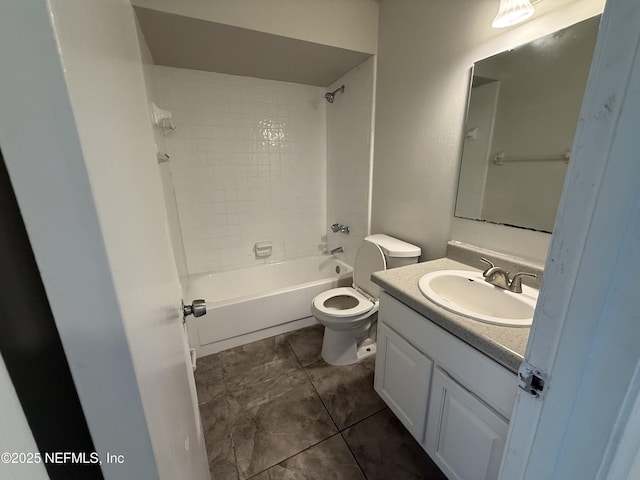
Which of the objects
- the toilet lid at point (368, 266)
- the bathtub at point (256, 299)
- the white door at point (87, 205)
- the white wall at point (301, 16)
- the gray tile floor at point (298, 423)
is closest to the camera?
the white door at point (87, 205)

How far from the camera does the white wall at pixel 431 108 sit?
48.1 inches

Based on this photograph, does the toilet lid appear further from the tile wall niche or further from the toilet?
the tile wall niche

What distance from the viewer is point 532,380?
0.46m

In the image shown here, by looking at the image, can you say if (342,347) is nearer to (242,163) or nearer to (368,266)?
(368,266)

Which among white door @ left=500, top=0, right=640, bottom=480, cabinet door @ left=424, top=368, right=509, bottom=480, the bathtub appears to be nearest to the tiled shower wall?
the bathtub

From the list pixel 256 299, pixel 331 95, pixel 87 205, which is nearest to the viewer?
pixel 87 205

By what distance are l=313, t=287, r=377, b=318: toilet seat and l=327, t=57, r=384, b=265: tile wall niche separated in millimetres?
558

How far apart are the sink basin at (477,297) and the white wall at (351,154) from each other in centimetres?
102

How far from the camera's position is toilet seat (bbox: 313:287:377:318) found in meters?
1.71

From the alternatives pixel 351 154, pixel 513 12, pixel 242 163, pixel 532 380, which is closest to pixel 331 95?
pixel 351 154

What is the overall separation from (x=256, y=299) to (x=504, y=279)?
A: 1651 mm

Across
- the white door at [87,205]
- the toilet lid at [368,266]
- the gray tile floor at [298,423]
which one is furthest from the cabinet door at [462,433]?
the white door at [87,205]

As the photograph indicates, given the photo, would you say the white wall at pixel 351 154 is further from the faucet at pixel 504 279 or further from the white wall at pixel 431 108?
the faucet at pixel 504 279

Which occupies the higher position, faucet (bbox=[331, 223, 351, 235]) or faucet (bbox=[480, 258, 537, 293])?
faucet (bbox=[480, 258, 537, 293])
